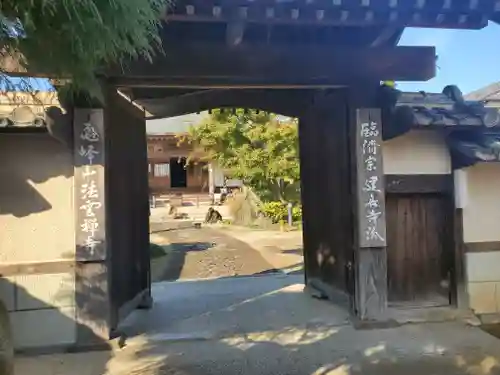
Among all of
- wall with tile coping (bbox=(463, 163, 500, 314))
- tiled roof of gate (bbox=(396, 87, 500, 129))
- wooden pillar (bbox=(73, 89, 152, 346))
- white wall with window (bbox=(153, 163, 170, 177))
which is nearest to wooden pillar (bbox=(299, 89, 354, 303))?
tiled roof of gate (bbox=(396, 87, 500, 129))

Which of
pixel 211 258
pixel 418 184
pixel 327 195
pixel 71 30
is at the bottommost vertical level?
pixel 211 258

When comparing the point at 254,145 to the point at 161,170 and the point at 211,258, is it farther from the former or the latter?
the point at 161,170

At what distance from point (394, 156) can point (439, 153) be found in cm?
65

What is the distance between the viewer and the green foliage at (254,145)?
19391mm

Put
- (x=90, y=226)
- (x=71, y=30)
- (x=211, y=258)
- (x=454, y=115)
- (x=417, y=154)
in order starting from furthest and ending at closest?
(x=211, y=258), (x=417, y=154), (x=454, y=115), (x=90, y=226), (x=71, y=30)

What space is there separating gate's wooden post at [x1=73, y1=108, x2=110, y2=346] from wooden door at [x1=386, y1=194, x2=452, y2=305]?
372 cm

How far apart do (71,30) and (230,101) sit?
601 cm

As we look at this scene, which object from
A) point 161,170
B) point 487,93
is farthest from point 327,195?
point 161,170

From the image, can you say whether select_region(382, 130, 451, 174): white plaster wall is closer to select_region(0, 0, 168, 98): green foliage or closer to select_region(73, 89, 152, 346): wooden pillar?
select_region(73, 89, 152, 346): wooden pillar

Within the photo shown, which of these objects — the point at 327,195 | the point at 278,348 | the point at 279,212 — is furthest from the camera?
the point at 279,212

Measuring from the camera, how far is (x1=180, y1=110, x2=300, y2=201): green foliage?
19.4 metres

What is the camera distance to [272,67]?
5617 millimetres

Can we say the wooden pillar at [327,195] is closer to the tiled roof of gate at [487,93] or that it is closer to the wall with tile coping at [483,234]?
the wall with tile coping at [483,234]

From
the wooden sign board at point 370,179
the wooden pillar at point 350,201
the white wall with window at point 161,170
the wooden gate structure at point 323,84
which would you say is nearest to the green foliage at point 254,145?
the wooden pillar at point 350,201
